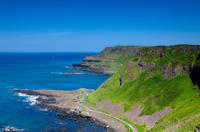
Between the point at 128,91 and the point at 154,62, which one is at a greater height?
the point at 154,62

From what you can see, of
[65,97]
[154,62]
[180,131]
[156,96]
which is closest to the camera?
[180,131]

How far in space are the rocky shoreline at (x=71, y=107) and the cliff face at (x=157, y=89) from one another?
894 cm

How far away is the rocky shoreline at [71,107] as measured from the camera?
100575mm

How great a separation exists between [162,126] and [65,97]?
84.0 metres

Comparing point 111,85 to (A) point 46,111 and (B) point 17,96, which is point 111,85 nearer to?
(A) point 46,111

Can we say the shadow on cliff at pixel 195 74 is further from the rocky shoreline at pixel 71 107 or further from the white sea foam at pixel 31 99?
the white sea foam at pixel 31 99

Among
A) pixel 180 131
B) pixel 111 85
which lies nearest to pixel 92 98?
pixel 111 85

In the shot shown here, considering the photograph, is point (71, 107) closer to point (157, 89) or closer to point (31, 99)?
point (31, 99)

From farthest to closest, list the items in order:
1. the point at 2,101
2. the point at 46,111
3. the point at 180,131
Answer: the point at 2,101 < the point at 46,111 < the point at 180,131

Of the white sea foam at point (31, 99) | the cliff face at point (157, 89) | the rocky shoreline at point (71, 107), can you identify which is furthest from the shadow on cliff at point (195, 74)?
the white sea foam at point (31, 99)

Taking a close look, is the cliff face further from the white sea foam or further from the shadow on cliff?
the white sea foam

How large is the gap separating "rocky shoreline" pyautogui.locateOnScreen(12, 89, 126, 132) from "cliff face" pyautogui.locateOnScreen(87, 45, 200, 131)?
8.94 m

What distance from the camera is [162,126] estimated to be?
80750mm

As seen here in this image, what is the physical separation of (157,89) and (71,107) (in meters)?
49.7
